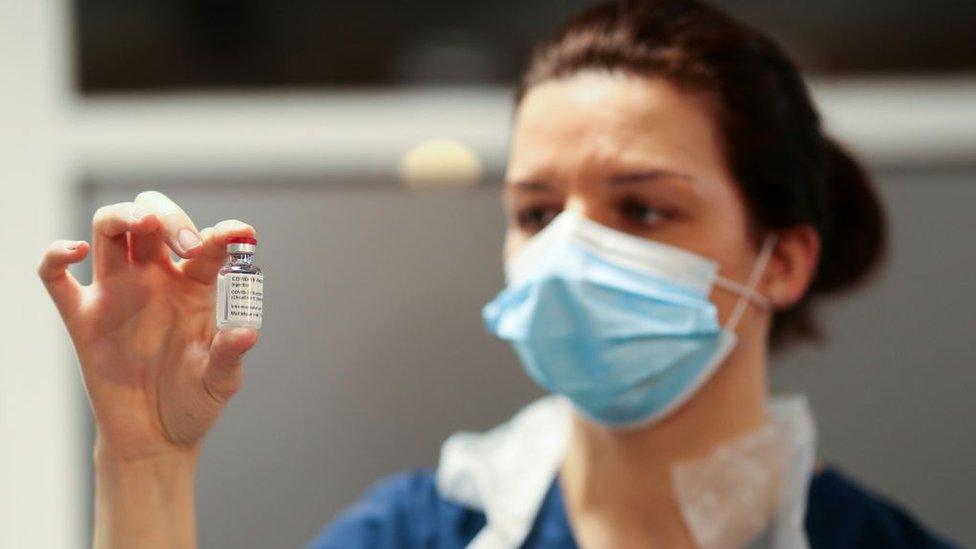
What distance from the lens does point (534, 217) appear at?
4.14ft

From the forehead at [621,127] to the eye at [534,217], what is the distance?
48mm

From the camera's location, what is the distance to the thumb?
77 centimetres

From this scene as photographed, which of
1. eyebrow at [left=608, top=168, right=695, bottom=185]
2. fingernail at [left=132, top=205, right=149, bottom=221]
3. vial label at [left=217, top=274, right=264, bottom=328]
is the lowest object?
vial label at [left=217, top=274, right=264, bottom=328]

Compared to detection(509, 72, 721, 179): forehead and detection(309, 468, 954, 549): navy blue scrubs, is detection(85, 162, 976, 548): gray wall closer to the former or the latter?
detection(309, 468, 954, 549): navy blue scrubs

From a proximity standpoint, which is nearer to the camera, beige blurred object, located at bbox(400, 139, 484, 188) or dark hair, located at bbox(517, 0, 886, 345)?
dark hair, located at bbox(517, 0, 886, 345)

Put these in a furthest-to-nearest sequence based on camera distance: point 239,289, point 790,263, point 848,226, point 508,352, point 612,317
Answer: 1. point 508,352
2. point 848,226
3. point 790,263
4. point 612,317
5. point 239,289

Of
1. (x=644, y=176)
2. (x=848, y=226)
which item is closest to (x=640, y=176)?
(x=644, y=176)

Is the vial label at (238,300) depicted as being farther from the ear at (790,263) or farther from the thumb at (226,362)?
the ear at (790,263)

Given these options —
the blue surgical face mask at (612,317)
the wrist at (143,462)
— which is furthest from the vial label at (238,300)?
the blue surgical face mask at (612,317)

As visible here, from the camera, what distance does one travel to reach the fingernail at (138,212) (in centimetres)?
80

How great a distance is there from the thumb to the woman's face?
50 centimetres

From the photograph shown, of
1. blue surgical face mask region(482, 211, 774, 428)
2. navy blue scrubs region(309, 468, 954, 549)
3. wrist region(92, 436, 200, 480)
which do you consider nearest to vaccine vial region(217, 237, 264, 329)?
wrist region(92, 436, 200, 480)

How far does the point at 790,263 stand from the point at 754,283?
7cm

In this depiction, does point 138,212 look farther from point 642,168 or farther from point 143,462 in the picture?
point 642,168
